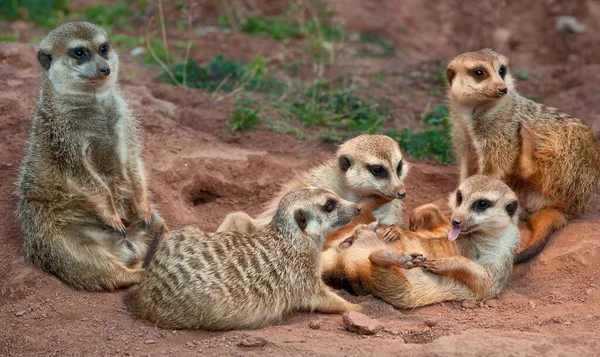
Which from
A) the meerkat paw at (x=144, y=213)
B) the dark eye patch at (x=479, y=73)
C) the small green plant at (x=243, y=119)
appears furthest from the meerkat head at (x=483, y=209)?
the small green plant at (x=243, y=119)

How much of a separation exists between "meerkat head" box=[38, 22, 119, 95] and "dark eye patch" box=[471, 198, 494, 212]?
2.14 meters

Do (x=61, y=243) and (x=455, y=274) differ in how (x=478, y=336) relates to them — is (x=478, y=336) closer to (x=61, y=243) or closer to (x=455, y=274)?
(x=455, y=274)

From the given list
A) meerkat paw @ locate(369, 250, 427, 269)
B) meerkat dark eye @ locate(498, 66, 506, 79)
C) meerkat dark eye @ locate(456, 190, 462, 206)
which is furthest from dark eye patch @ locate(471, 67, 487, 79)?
meerkat paw @ locate(369, 250, 427, 269)

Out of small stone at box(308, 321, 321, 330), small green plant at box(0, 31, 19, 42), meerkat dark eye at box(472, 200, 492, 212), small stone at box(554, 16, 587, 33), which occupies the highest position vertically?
small stone at box(554, 16, 587, 33)

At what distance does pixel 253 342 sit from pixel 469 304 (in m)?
1.36

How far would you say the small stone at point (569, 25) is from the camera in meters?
8.84

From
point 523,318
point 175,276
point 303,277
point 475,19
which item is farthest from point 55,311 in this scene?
point 475,19

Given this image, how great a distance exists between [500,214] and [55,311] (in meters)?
2.42

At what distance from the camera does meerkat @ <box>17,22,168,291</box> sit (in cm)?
446

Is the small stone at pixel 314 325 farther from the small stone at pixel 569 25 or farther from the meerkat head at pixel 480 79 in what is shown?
the small stone at pixel 569 25

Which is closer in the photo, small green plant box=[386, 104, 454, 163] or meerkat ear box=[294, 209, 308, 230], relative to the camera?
meerkat ear box=[294, 209, 308, 230]

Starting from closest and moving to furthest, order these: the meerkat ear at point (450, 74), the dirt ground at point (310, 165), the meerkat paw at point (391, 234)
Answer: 1. the dirt ground at point (310, 165)
2. the meerkat paw at point (391, 234)
3. the meerkat ear at point (450, 74)

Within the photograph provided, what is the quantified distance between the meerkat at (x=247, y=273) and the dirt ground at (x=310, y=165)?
0.28 feet

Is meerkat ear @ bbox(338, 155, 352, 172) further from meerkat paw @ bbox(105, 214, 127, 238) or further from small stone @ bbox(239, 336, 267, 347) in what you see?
small stone @ bbox(239, 336, 267, 347)
